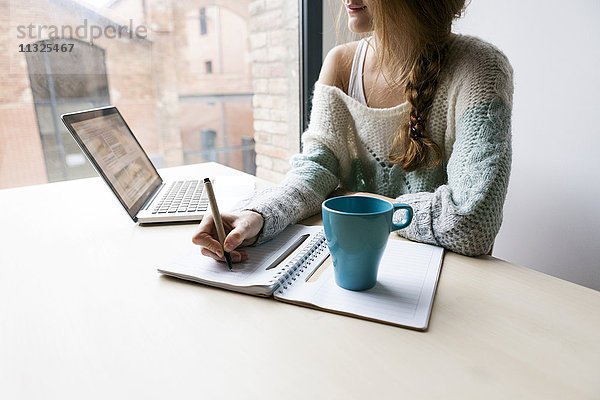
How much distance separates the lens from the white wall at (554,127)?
3.41 feet

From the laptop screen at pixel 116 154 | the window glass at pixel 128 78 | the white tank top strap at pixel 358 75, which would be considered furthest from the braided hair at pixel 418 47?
the window glass at pixel 128 78

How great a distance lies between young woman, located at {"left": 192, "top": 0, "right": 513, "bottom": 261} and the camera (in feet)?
2.15

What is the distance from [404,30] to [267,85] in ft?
3.68

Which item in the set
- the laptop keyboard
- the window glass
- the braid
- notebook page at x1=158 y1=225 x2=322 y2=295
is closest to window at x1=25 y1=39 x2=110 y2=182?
the window glass

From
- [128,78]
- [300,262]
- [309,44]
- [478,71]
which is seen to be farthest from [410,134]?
[128,78]

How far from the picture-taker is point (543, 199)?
1193 millimetres

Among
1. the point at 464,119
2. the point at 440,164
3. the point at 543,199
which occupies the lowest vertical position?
the point at 543,199

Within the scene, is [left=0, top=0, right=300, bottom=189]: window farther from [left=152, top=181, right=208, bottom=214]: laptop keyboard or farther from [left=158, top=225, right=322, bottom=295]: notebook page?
[left=158, top=225, right=322, bottom=295]: notebook page

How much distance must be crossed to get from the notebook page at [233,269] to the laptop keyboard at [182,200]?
172 millimetres

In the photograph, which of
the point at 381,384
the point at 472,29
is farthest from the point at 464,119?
the point at 472,29

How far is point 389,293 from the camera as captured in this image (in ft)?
1.71

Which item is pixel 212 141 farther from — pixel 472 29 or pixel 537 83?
pixel 537 83

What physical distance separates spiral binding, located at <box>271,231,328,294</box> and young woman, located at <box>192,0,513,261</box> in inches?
2.9

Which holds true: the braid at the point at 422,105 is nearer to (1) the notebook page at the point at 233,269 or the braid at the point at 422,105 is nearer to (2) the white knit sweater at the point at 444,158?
(2) the white knit sweater at the point at 444,158
